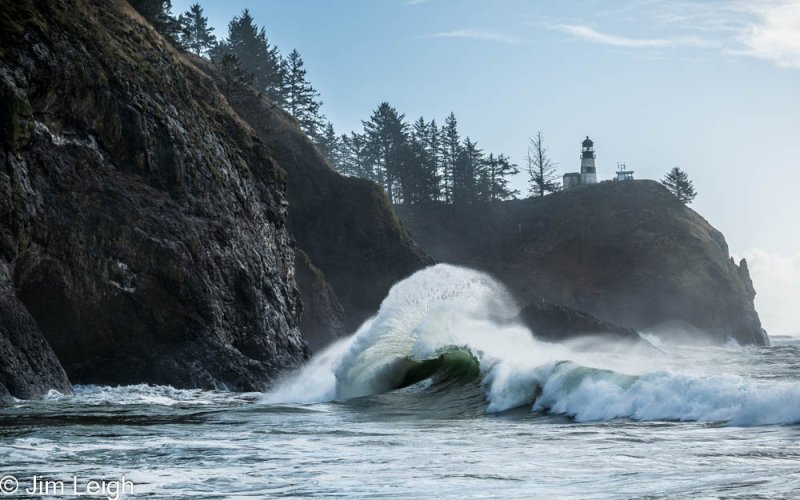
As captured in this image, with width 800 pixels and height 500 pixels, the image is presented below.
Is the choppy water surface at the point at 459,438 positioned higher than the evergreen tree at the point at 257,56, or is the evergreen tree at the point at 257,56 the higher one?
the evergreen tree at the point at 257,56

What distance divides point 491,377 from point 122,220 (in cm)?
1359

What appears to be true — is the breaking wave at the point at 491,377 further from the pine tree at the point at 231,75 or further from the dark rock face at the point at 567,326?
the pine tree at the point at 231,75

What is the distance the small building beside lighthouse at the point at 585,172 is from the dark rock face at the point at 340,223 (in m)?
44.9

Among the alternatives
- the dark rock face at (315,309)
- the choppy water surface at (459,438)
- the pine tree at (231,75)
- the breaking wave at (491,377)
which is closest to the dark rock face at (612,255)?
the dark rock face at (315,309)

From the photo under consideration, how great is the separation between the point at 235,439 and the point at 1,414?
5.88m

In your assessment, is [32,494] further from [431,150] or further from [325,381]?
[431,150]

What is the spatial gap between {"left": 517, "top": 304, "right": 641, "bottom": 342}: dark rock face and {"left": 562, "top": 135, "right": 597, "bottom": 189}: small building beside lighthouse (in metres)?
42.2

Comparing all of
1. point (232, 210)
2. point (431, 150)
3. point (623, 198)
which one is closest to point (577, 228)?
point (623, 198)

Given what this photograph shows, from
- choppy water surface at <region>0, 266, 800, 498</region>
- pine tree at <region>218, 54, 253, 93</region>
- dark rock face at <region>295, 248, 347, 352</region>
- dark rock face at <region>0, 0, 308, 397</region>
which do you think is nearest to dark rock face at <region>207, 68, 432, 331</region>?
pine tree at <region>218, 54, 253, 93</region>

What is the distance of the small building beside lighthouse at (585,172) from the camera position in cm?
10169

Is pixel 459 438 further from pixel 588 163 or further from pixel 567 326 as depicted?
pixel 588 163

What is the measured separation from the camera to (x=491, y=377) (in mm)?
21000

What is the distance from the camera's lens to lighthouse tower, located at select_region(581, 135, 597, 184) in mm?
101625

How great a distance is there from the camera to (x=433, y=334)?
96.1ft
